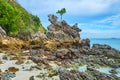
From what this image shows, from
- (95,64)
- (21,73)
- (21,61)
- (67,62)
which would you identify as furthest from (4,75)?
(95,64)

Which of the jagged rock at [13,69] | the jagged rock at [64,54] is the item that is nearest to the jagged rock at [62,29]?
the jagged rock at [64,54]

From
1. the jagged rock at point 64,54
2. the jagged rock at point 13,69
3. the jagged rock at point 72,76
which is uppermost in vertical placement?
the jagged rock at point 64,54

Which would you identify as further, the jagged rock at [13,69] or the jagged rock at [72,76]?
the jagged rock at [13,69]

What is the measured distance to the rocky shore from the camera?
43.9 m

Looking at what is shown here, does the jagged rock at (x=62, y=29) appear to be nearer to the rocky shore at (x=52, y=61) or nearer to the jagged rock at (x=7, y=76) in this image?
the rocky shore at (x=52, y=61)

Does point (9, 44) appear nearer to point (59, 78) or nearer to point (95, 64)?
point (95, 64)

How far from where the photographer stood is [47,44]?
78.3 m

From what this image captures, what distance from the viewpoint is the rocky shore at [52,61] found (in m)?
43.9

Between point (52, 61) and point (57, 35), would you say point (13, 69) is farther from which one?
point (57, 35)

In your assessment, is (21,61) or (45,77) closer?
(45,77)

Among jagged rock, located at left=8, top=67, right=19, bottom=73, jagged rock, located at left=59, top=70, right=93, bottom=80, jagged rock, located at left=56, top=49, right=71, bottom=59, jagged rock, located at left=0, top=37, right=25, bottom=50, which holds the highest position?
jagged rock, located at left=0, top=37, right=25, bottom=50

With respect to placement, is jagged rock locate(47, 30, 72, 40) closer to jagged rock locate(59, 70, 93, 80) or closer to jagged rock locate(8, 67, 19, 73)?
jagged rock locate(8, 67, 19, 73)

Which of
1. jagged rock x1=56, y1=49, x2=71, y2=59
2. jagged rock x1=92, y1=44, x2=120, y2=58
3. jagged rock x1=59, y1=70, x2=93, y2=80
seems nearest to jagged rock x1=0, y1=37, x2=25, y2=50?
jagged rock x1=56, y1=49, x2=71, y2=59

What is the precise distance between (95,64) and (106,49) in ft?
85.2
